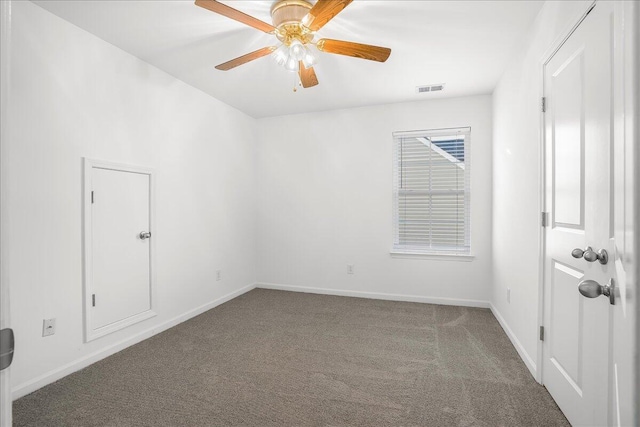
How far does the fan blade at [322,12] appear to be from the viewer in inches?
73.5

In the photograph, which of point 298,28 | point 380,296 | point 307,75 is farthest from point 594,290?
point 380,296

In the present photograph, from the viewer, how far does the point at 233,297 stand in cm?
435

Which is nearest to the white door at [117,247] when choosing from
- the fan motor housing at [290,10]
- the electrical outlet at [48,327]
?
the electrical outlet at [48,327]

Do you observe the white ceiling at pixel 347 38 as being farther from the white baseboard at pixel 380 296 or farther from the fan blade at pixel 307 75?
the white baseboard at pixel 380 296

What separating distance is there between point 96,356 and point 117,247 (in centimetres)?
86

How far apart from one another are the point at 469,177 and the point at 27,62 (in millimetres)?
4229

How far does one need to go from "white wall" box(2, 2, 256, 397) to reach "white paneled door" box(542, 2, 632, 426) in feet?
9.99

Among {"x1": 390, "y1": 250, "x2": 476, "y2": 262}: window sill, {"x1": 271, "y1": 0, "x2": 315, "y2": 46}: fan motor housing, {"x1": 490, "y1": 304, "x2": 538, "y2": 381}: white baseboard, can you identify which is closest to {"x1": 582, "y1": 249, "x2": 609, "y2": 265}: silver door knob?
{"x1": 490, "y1": 304, "x2": 538, "y2": 381}: white baseboard

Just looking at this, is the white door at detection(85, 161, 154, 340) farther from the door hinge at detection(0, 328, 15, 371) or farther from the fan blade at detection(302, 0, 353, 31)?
the door hinge at detection(0, 328, 15, 371)

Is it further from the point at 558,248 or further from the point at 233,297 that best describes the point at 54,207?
the point at 558,248

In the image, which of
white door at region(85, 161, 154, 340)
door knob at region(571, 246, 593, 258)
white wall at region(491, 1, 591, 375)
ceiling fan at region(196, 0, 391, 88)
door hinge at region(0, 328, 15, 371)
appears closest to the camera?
door hinge at region(0, 328, 15, 371)

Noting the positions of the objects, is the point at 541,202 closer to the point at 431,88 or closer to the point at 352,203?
the point at 431,88

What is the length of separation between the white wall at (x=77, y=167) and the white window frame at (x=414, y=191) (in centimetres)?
231

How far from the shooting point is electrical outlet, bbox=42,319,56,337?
2.24 metres
